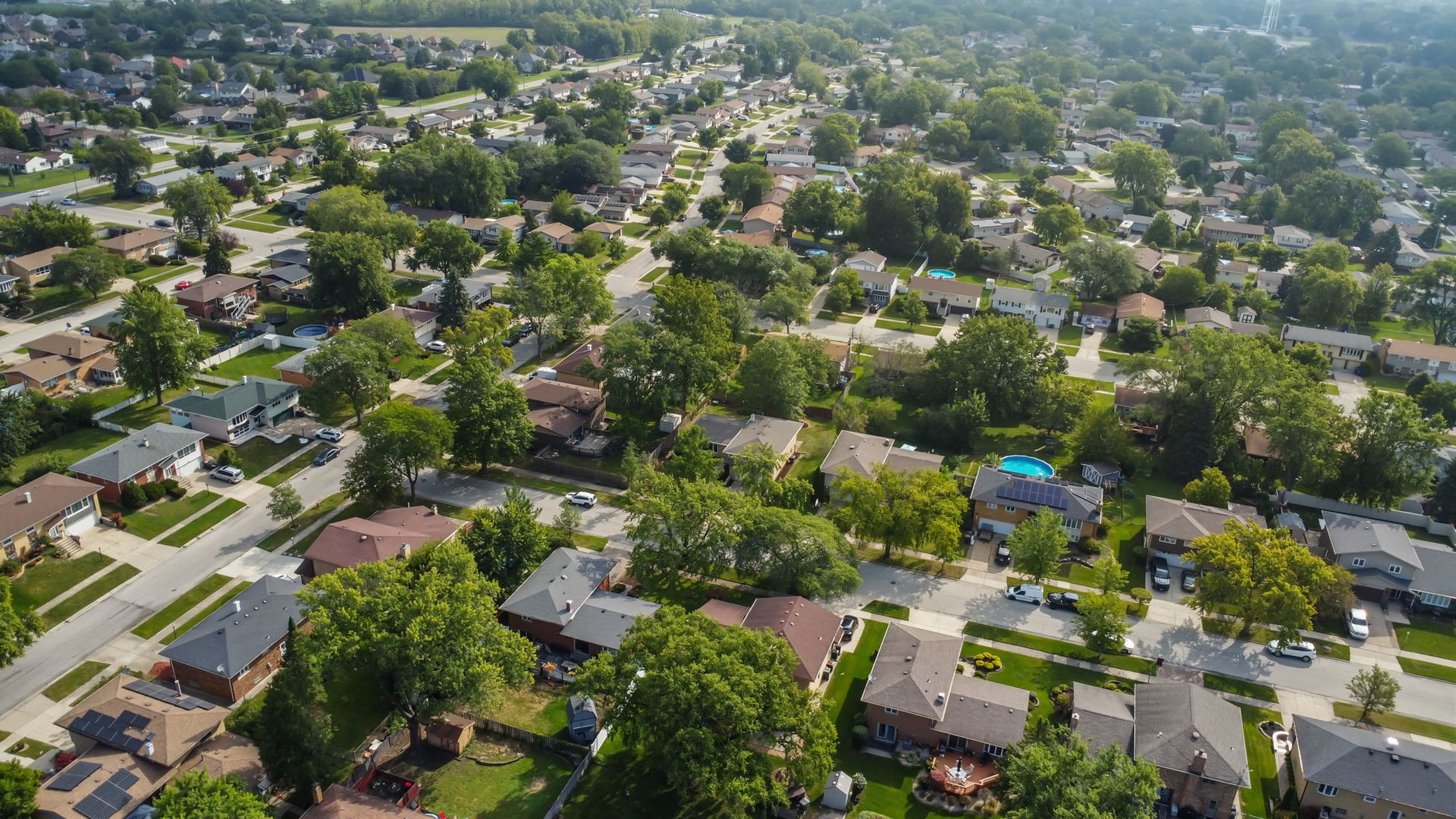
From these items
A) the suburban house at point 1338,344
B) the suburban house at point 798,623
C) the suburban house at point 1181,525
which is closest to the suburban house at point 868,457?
the suburban house at point 798,623

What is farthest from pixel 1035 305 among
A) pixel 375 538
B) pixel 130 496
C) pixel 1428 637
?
pixel 130 496

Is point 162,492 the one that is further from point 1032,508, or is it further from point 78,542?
point 1032,508

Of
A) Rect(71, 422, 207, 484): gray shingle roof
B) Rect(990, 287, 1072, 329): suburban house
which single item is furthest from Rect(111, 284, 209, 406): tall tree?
Rect(990, 287, 1072, 329): suburban house

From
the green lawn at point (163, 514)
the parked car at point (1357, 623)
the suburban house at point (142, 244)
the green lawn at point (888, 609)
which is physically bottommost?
the parked car at point (1357, 623)

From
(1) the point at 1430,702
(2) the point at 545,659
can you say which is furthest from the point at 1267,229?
(2) the point at 545,659

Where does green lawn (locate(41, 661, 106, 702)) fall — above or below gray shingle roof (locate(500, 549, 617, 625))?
below

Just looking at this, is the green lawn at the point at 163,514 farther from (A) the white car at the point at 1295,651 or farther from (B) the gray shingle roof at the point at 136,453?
(A) the white car at the point at 1295,651

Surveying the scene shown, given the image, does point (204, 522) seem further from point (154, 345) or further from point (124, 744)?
point (124, 744)

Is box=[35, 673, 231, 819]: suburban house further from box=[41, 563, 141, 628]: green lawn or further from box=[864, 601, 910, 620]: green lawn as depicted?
box=[864, 601, 910, 620]: green lawn
